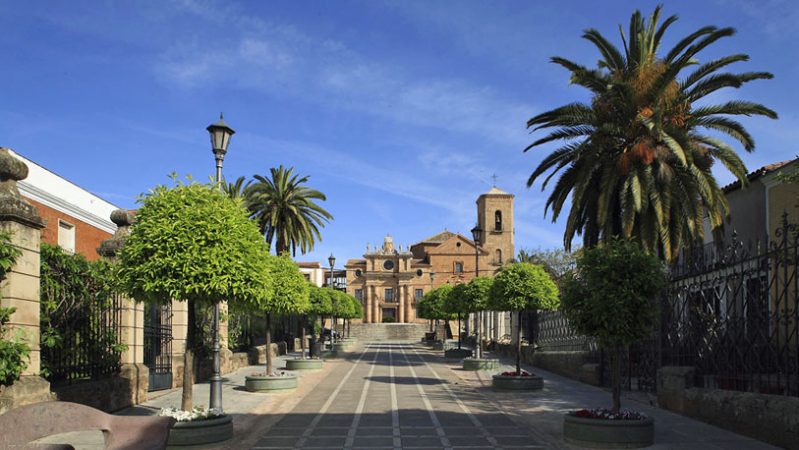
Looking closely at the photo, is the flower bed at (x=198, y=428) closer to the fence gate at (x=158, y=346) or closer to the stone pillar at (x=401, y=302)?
the fence gate at (x=158, y=346)

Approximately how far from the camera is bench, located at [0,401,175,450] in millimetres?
5727

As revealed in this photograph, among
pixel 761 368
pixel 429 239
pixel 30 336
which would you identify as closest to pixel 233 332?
pixel 30 336

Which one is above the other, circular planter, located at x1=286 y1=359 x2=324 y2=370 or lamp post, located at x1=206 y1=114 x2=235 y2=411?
lamp post, located at x1=206 y1=114 x2=235 y2=411

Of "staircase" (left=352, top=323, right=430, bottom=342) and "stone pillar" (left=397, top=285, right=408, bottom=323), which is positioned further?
"stone pillar" (left=397, top=285, right=408, bottom=323)

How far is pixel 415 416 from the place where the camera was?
570 inches

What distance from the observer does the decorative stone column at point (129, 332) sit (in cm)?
1574

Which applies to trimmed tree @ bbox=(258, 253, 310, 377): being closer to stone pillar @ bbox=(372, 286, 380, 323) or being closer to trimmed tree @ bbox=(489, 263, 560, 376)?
trimmed tree @ bbox=(489, 263, 560, 376)

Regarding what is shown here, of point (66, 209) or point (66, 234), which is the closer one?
point (66, 209)

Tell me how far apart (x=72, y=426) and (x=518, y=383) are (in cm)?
1479

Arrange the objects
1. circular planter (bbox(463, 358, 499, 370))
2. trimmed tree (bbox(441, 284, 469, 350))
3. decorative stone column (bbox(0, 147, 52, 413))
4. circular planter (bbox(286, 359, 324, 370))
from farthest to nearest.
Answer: trimmed tree (bbox(441, 284, 469, 350)), circular planter (bbox(286, 359, 324, 370)), circular planter (bbox(463, 358, 499, 370)), decorative stone column (bbox(0, 147, 52, 413))

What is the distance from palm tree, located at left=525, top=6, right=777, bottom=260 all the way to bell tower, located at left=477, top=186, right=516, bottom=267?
263 feet

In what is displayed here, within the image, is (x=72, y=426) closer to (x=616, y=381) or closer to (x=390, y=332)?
(x=616, y=381)

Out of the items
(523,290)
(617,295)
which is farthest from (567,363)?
(617,295)

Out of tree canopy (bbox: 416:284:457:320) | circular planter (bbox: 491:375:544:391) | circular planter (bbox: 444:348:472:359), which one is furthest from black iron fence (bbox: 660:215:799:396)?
tree canopy (bbox: 416:284:457:320)
